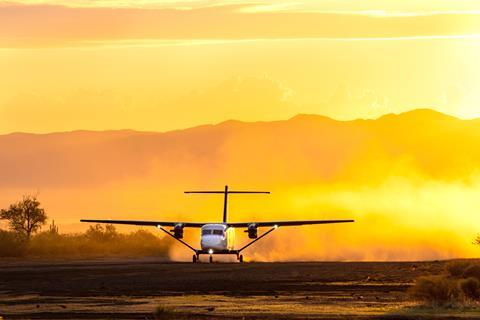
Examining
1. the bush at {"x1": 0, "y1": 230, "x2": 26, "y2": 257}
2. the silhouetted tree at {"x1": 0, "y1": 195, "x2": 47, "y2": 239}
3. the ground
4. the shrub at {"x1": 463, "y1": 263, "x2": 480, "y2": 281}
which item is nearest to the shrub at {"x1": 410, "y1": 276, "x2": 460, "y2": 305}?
the ground

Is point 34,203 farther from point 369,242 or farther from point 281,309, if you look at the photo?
point 281,309

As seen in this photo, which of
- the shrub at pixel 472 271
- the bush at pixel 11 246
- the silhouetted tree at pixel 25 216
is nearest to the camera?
the shrub at pixel 472 271

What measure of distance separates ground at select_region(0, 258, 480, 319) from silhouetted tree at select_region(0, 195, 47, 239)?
65390 millimetres

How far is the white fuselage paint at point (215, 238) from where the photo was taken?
118750 millimetres

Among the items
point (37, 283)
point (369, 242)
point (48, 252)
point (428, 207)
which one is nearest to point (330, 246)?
point (369, 242)

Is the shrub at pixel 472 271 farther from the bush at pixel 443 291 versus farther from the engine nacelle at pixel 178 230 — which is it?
the engine nacelle at pixel 178 230

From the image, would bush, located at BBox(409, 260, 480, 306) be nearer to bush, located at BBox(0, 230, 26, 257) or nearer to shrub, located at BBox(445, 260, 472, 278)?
shrub, located at BBox(445, 260, 472, 278)

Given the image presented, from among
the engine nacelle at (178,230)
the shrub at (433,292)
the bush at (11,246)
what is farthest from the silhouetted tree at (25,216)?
the shrub at (433,292)

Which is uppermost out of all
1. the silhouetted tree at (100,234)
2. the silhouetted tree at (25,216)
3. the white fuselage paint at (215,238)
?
the silhouetted tree at (25,216)

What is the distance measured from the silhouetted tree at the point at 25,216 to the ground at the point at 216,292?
65.4 metres

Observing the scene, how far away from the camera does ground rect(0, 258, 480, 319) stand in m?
57.7

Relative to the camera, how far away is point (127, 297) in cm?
6744

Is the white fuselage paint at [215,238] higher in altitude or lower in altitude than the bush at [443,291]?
higher

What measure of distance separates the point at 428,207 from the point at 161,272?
90965mm
